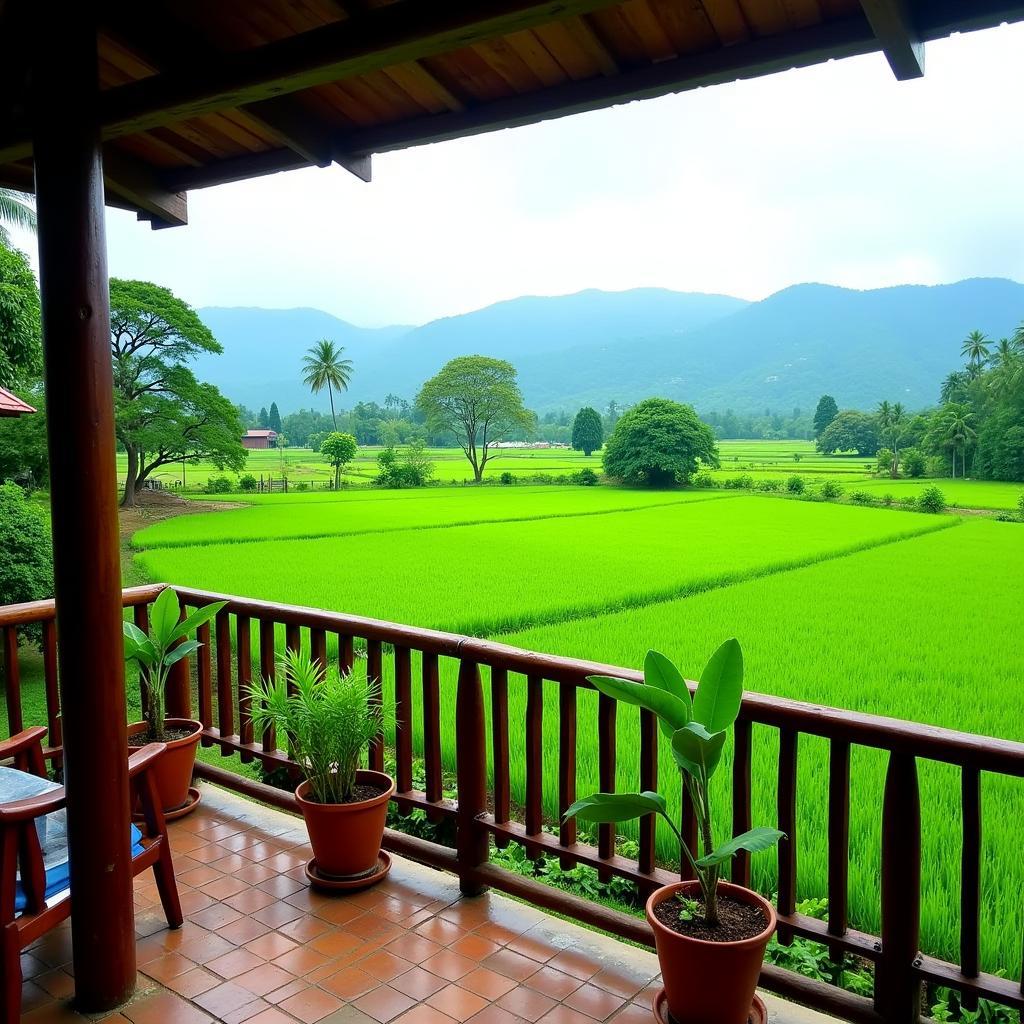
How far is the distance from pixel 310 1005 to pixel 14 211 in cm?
2196

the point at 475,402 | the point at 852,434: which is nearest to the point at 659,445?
the point at 475,402

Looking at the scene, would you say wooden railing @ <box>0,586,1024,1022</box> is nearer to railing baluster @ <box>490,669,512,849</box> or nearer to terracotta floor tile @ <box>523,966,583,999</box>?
railing baluster @ <box>490,669,512,849</box>

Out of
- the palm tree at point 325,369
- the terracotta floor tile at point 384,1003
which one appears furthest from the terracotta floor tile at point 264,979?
the palm tree at point 325,369

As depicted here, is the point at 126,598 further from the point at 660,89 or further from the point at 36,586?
the point at 36,586

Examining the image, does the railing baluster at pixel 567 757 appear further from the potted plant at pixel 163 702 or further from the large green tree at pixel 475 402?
the large green tree at pixel 475 402

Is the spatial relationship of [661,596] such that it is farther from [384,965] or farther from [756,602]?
[384,965]

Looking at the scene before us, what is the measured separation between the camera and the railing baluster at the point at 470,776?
2.69 metres

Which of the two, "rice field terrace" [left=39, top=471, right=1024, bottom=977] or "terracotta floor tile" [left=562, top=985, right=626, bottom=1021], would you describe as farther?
"rice field terrace" [left=39, top=471, right=1024, bottom=977]

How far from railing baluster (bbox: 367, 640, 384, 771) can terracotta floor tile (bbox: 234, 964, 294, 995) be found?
79cm

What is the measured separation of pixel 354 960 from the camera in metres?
2.30

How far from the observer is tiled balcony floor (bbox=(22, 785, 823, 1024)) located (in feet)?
6.82

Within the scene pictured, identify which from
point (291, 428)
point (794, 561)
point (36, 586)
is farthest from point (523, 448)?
point (36, 586)

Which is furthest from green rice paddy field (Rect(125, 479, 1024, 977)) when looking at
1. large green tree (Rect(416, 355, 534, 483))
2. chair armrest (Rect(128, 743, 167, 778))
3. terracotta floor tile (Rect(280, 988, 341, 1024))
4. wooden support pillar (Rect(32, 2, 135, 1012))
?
large green tree (Rect(416, 355, 534, 483))

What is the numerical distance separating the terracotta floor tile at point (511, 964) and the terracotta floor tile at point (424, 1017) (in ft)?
0.78
